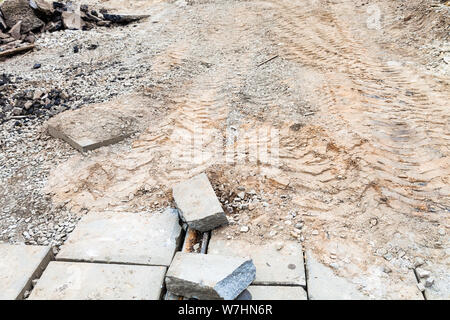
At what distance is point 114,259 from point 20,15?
8.10 meters

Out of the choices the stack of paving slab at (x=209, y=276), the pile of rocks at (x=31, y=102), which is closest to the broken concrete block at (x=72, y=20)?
the pile of rocks at (x=31, y=102)

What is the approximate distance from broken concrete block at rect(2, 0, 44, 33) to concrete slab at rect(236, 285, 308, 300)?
861 centimetres

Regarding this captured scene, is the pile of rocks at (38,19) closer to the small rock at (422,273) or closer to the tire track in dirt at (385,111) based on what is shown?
the tire track in dirt at (385,111)

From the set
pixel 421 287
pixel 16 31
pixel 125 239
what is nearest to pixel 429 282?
pixel 421 287

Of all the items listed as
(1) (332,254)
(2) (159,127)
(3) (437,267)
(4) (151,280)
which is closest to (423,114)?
(3) (437,267)

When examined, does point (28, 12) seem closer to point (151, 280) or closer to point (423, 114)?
point (151, 280)

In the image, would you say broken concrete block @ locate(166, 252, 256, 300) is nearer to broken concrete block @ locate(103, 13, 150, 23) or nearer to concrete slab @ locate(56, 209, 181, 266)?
concrete slab @ locate(56, 209, 181, 266)

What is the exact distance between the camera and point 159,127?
4.66 m

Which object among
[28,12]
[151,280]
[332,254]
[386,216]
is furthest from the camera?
[28,12]

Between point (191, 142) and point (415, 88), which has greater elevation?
point (415, 88)

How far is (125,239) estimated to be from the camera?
3.12 m

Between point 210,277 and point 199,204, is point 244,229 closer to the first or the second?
point 199,204

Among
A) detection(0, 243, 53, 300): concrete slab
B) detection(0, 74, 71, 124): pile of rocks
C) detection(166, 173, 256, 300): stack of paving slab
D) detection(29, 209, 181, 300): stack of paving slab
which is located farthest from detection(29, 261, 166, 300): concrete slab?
detection(0, 74, 71, 124): pile of rocks

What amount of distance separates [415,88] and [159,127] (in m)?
3.77
